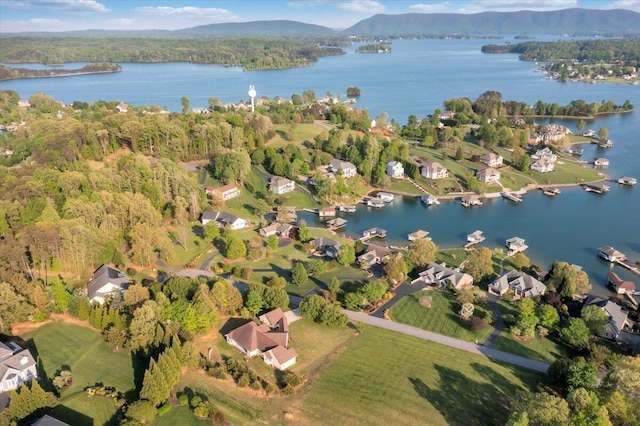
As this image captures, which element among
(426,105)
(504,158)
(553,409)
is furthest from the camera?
(426,105)

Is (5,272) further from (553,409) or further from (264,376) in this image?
(553,409)

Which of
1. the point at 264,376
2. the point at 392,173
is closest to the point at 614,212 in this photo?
the point at 392,173

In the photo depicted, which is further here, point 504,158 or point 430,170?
point 504,158

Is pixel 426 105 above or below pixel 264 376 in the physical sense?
above

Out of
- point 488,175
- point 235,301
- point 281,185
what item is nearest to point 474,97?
point 488,175

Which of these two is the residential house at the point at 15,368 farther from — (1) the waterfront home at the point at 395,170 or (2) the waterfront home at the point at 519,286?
(1) the waterfront home at the point at 395,170

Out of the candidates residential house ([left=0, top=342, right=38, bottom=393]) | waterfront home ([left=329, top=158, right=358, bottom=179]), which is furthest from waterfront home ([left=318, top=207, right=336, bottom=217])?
residential house ([left=0, top=342, right=38, bottom=393])

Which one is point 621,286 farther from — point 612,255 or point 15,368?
point 15,368

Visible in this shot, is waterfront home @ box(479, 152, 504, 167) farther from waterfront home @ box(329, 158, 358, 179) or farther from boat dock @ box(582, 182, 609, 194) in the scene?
waterfront home @ box(329, 158, 358, 179)
